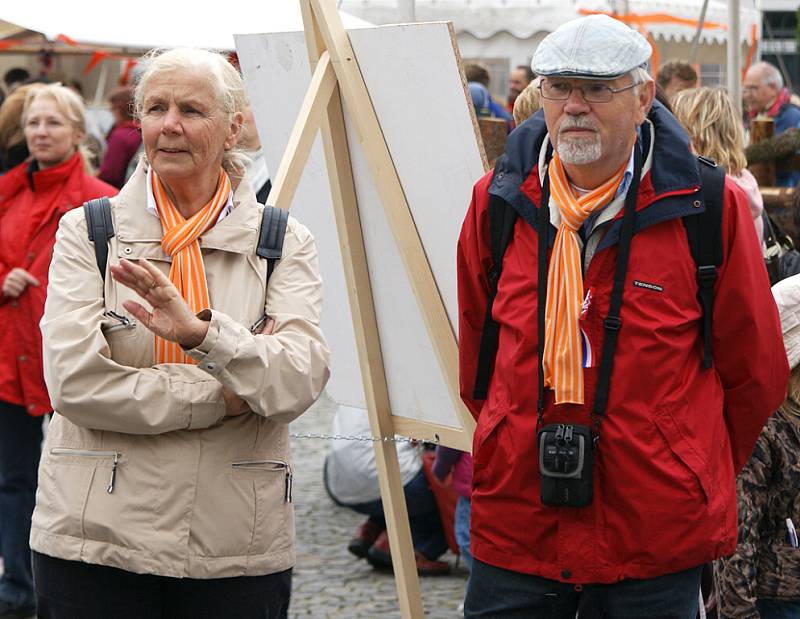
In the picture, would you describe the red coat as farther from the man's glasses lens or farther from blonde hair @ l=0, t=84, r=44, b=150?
the man's glasses lens

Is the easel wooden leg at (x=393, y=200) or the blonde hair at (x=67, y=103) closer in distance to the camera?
the easel wooden leg at (x=393, y=200)

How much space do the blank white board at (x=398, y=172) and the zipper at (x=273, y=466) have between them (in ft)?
3.46

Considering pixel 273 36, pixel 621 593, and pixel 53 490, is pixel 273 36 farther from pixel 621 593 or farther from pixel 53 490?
pixel 621 593

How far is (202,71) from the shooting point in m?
3.22

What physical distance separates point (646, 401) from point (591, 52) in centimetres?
74

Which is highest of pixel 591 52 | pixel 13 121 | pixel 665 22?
pixel 665 22

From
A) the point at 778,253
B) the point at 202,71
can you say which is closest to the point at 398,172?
the point at 202,71

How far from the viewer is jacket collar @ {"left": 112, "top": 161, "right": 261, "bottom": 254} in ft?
10.4

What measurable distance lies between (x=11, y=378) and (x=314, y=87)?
7.05 ft

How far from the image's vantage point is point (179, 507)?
3.03 meters

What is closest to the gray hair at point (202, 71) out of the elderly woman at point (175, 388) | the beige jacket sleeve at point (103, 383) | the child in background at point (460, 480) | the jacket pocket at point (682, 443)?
the elderly woman at point (175, 388)

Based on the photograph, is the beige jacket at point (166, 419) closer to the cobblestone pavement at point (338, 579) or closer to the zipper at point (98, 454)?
the zipper at point (98, 454)

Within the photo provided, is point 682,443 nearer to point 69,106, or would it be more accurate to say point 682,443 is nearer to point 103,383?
point 103,383

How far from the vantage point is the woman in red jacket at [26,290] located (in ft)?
18.5
